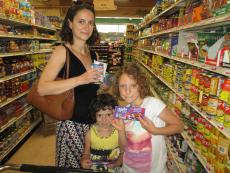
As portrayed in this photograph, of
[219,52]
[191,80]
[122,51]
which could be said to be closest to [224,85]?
[219,52]

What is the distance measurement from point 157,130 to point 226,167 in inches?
24.4

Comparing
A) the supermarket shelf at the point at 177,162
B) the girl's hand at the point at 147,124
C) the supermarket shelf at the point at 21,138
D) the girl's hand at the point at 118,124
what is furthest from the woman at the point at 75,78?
the supermarket shelf at the point at 21,138

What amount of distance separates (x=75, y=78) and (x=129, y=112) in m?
0.45

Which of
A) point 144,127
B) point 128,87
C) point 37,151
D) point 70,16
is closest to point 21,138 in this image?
point 37,151

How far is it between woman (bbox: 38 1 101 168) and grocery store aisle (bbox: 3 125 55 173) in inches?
73.2

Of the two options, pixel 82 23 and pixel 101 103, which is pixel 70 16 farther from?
pixel 101 103

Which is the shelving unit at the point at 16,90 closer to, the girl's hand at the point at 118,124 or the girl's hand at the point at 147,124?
the girl's hand at the point at 118,124

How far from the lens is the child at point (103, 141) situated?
1905 millimetres

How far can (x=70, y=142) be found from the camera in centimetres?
186

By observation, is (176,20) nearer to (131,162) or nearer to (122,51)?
(131,162)

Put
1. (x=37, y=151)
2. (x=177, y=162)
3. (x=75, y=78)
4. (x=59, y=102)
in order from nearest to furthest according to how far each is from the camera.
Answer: (x=75, y=78)
(x=59, y=102)
(x=177, y=162)
(x=37, y=151)

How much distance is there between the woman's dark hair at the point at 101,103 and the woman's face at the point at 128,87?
28 cm

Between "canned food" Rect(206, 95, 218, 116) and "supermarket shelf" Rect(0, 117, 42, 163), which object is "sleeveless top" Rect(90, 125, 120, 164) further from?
"supermarket shelf" Rect(0, 117, 42, 163)

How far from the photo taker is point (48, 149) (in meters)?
3.96
